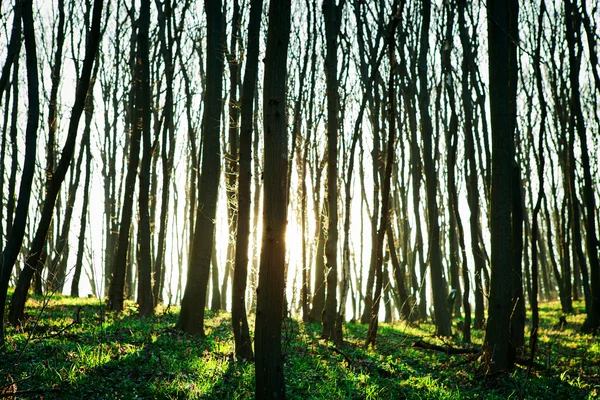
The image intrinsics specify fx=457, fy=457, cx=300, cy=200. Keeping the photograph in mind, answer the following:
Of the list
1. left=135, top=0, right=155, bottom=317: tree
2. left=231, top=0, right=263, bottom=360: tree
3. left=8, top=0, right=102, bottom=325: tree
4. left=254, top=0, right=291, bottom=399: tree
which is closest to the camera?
left=254, top=0, right=291, bottom=399: tree

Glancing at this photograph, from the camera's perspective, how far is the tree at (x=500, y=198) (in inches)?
240

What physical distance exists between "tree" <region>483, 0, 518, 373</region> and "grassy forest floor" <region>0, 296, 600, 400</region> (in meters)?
0.42

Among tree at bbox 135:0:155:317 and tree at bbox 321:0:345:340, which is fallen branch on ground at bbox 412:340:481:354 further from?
tree at bbox 135:0:155:317

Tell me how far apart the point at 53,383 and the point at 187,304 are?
140 inches

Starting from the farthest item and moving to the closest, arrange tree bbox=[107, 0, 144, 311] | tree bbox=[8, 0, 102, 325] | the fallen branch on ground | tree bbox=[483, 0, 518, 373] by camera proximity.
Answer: tree bbox=[107, 0, 144, 311] → the fallen branch on ground → tree bbox=[483, 0, 518, 373] → tree bbox=[8, 0, 102, 325]

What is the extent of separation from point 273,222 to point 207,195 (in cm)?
428

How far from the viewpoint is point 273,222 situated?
13.9 ft

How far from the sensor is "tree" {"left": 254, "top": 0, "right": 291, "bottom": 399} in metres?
4.11

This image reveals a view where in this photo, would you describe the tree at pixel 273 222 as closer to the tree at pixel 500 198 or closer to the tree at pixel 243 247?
the tree at pixel 243 247

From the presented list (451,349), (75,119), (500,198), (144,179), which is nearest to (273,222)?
(75,119)

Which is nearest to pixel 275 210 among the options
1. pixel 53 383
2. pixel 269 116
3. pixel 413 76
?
pixel 269 116

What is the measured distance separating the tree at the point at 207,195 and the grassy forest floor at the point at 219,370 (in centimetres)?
44

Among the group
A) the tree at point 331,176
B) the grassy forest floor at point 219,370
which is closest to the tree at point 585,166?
the grassy forest floor at point 219,370

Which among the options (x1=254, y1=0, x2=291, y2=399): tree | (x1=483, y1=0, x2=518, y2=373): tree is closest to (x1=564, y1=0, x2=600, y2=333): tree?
(x1=483, y1=0, x2=518, y2=373): tree
